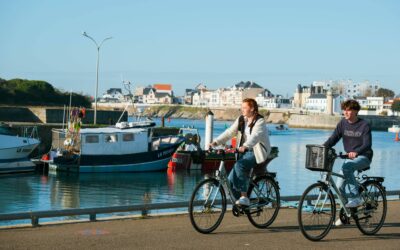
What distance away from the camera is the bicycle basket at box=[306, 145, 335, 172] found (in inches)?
318

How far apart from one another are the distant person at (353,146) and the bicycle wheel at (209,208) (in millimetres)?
1465

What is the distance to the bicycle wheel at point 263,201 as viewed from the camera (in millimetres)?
8867

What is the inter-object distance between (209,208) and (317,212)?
4.24ft

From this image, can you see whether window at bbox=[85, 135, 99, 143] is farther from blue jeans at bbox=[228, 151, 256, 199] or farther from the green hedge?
the green hedge

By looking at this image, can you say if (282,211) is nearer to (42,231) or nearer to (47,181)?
(42,231)

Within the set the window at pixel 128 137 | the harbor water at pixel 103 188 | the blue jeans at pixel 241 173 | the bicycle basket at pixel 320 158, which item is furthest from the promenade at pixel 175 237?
the window at pixel 128 137

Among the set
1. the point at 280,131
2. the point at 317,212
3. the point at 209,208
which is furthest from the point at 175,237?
the point at 280,131

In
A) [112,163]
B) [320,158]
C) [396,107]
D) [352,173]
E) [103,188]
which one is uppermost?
[396,107]

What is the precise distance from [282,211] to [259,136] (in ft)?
8.35

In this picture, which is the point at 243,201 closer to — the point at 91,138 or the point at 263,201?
the point at 263,201

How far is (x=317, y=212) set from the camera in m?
8.20

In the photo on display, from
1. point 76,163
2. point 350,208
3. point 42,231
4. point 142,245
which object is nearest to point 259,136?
point 350,208

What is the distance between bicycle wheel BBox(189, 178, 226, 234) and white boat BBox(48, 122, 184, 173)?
29434mm

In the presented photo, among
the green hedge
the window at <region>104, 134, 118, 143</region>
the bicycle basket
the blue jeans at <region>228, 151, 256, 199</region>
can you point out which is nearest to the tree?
the green hedge
